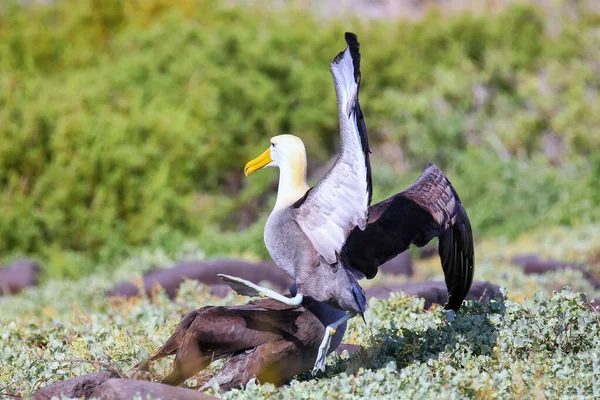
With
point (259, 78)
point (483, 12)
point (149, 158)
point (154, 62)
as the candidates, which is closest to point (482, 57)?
point (483, 12)

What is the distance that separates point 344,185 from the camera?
4902mm

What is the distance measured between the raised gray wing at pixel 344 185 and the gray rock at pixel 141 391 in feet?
3.42

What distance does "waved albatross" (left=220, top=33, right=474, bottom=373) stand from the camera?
4.80 metres

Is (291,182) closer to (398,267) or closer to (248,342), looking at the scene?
(248,342)

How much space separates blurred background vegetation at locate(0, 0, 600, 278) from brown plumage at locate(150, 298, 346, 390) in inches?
361

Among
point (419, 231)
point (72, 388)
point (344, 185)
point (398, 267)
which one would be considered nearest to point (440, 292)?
point (419, 231)

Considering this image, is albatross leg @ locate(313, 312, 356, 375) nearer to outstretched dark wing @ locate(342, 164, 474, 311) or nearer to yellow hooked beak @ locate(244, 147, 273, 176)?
outstretched dark wing @ locate(342, 164, 474, 311)

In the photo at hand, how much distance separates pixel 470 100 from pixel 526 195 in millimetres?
4341

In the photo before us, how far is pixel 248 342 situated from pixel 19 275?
9777 mm

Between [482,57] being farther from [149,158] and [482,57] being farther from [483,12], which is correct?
[149,158]

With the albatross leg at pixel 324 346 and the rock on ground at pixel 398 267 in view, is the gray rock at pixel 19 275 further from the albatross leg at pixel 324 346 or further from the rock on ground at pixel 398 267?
the albatross leg at pixel 324 346

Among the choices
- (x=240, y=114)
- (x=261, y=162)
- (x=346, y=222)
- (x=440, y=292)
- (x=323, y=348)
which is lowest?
(x=323, y=348)

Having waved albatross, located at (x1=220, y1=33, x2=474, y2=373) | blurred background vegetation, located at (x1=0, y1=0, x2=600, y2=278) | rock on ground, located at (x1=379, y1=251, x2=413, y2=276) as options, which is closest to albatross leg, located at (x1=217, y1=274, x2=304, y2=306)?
waved albatross, located at (x1=220, y1=33, x2=474, y2=373)

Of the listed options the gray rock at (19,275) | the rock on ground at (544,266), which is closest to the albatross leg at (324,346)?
the rock on ground at (544,266)
